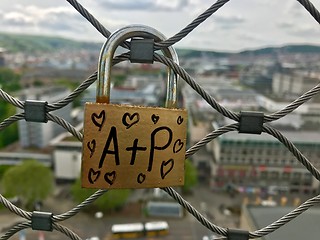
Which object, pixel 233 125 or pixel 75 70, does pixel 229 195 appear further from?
pixel 75 70

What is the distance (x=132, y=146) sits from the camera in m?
0.31

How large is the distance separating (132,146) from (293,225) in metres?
2.50

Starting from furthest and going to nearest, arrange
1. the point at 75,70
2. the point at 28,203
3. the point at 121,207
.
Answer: the point at 75,70
the point at 121,207
the point at 28,203

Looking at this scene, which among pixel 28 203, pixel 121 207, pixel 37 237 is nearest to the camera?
pixel 37 237

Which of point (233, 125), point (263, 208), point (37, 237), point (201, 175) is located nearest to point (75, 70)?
point (201, 175)

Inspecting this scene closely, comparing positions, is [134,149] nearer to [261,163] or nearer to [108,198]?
[108,198]

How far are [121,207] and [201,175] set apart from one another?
1547 mm

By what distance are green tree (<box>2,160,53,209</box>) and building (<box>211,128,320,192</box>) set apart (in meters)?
2.47

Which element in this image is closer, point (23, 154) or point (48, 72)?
point (23, 154)

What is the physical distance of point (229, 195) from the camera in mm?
5453

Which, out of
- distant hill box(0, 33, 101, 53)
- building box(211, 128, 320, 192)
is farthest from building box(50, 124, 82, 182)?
distant hill box(0, 33, 101, 53)

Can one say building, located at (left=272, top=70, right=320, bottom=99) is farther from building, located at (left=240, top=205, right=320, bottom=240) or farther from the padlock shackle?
the padlock shackle

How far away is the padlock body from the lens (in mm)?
300

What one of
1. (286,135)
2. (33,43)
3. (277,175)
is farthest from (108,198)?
(33,43)
